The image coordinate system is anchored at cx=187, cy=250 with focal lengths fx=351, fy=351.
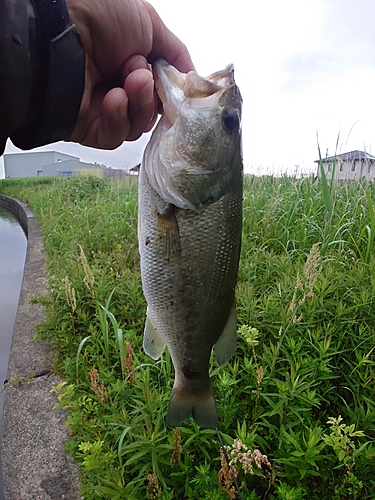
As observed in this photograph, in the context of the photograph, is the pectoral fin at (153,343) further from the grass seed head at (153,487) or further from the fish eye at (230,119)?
the fish eye at (230,119)

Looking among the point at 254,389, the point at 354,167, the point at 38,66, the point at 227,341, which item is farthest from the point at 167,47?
the point at 354,167

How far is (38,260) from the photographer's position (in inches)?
196

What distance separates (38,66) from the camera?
119 centimetres

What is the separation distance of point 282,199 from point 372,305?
2.14 m

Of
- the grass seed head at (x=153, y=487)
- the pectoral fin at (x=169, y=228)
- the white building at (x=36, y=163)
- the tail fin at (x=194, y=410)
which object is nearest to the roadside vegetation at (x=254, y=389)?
the grass seed head at (x=153, y=487)

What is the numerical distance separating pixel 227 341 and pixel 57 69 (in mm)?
1178

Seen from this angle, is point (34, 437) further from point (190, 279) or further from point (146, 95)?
point (146, 95)

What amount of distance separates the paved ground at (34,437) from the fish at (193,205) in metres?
0.75

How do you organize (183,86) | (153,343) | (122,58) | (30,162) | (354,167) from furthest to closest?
1. (30,162)
2. (354,167)
3. (153,343)
4. (122,58)
5. (183,86)

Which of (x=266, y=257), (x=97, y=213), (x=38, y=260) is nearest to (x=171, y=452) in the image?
(x=266, y=257)

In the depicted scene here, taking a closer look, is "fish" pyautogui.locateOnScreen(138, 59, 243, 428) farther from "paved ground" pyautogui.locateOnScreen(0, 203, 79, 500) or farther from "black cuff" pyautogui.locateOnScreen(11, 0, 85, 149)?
"paved ground" pyautogui.locateOnScreen(0, 203, 79, 500)

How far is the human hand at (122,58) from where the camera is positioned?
1311 mm

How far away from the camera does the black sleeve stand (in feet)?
3.67

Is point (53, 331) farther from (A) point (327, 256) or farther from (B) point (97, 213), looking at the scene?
(B) point (97, 213)
